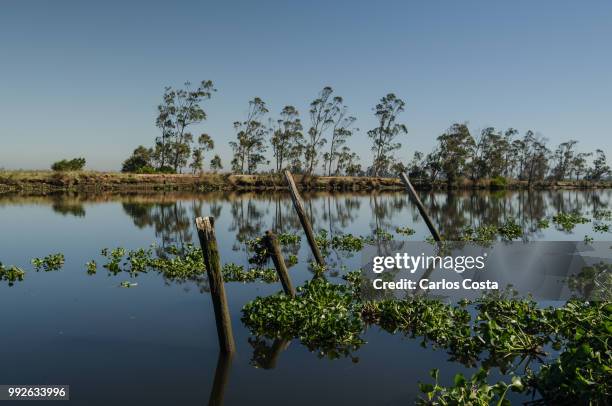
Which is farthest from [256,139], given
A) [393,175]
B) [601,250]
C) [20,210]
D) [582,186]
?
[582,186]

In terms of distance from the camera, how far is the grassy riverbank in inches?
2404

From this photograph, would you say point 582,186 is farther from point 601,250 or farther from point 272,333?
point 272,333

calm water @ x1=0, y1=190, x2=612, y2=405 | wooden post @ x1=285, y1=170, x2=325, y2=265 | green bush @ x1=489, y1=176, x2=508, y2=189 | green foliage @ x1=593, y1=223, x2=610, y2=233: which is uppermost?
green bush @ x1=489, y1=176, x2=508, y2=189

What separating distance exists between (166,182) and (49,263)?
56150 millimetres

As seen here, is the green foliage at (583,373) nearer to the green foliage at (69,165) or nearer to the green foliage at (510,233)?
the green foliage at (510,233)

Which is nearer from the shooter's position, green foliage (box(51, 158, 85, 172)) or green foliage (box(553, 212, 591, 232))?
green foliage (box(553, 212, 591, 232))

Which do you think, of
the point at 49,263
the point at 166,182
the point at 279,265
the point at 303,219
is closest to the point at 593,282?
the point at 303,219

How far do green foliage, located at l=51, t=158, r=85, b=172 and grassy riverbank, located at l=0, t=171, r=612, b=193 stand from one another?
3.03 meters

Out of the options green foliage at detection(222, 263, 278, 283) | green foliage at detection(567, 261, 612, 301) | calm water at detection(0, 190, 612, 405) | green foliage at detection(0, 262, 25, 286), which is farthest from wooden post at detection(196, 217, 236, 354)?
green foliage at detection(0, 262, 25, 286)

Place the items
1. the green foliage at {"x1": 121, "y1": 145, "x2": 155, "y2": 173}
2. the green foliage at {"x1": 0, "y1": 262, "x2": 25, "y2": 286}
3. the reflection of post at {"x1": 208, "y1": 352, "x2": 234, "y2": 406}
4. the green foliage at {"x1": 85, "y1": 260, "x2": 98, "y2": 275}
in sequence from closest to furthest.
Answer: the reflection of post at {"x1": 208, "y1": 352, "x2": 234, "y2": 406} < the green foliage at {"x1": 0, "y1": 262, "x2": 25, "y2": 286} < the green foliage at {"x1": 85, "y1": 260, "x2": 98, "y2": 275} < the green foliage at {"x1": 121, "y1": 145, "x2": 155, "y2": 173}

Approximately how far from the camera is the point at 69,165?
220 feet

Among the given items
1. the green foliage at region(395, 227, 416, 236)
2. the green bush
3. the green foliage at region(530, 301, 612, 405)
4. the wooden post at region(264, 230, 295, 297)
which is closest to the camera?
the green foliage at region(530, 301, 612, 405)

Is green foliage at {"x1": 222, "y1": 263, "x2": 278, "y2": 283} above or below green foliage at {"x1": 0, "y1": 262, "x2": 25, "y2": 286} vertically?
above

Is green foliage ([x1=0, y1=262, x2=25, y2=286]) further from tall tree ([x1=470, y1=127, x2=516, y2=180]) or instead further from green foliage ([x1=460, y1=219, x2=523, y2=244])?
tall tree ([x1=470, y1=127, x2=516, y2=180])
